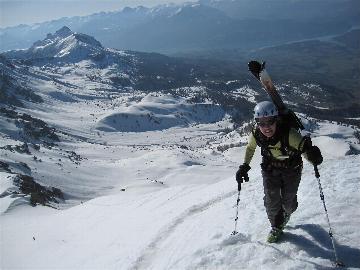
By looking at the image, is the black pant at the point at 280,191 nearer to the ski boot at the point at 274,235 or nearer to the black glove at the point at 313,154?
the ski boot at the point at 274,235

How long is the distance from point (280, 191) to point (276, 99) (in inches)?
89.8

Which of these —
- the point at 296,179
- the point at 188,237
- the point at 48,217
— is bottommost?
the point at 48,217

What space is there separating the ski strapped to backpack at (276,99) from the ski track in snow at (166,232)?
212 inches

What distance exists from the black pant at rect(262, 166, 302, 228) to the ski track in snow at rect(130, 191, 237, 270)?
3670mm

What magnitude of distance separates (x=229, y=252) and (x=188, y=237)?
2.31 m

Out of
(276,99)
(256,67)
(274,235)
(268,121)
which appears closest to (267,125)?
(268,121)

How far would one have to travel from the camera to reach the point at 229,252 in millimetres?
10586

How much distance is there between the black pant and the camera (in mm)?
10453

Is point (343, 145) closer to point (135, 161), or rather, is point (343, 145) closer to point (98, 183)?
point (135, 161)

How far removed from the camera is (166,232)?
13.8 meters

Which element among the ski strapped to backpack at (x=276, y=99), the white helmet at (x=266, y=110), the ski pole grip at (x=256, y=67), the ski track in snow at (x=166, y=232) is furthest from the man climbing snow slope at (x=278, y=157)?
the ski track in snow at (x=166, y=232)

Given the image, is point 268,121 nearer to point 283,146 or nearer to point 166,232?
point 283,146

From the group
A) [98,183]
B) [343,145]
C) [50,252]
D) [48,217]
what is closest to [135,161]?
[98,183]

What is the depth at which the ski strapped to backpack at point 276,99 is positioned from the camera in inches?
401
